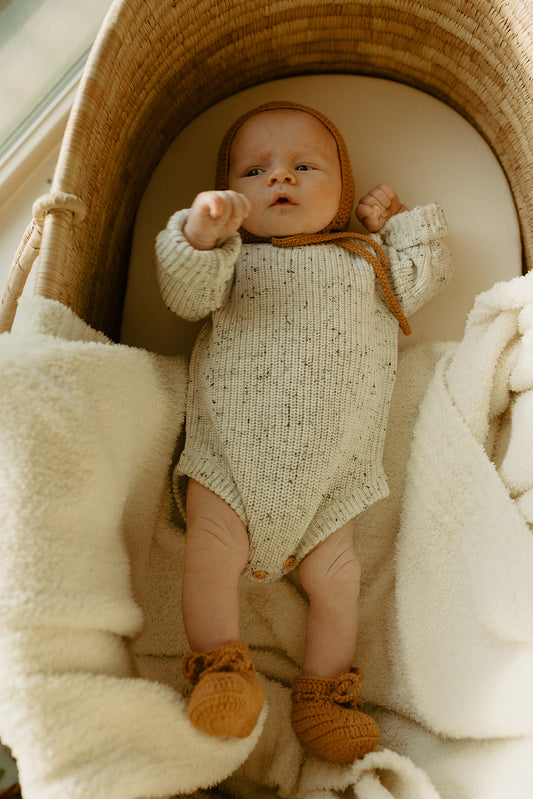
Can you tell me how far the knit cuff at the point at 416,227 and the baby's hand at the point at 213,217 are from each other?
12.0 inches

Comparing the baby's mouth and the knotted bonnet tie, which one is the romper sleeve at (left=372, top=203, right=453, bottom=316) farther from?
the baby's mouth

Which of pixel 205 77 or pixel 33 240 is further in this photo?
pixel 205 77

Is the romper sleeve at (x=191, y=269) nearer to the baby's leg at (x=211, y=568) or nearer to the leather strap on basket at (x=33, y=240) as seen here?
the leather strap on basket at (x=33, y=240)

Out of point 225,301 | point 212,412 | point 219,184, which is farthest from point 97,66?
point 212,412

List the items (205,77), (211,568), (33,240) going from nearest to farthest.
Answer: (211,568) < (33,240) < (205,77)

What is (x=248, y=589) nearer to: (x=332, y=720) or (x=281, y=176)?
(x=332, y=720)

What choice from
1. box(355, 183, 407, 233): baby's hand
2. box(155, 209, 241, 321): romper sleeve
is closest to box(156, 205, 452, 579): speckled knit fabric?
box(155, 209, 241, 321): romper sleeve

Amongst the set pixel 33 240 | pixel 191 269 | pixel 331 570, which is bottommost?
pixel 331 570

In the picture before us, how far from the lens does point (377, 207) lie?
41.8 inches

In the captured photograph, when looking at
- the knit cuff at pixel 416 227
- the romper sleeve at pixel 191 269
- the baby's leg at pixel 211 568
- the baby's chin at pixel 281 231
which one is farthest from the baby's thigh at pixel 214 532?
the knit cuff at pixel 416 227

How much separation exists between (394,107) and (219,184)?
38 centimetres

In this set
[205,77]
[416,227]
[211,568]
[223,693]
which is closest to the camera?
[223,693]

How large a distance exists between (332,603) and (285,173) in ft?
1.99

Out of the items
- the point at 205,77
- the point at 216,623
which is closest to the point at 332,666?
the point at 216,623
